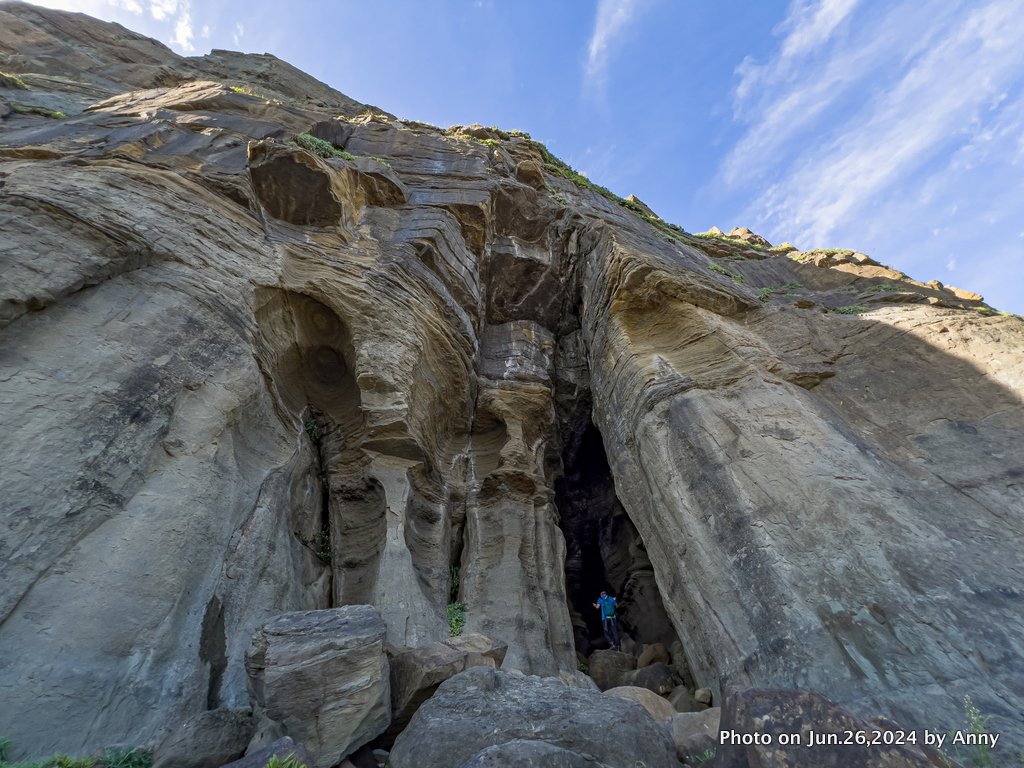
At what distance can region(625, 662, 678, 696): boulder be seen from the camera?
998cm

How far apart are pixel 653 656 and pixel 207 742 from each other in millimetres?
9220

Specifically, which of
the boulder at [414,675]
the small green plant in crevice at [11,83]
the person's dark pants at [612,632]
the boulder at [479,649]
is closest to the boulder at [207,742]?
the boulder at [414,675]

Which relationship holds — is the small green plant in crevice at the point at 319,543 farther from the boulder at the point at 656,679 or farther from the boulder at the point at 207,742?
the boulder at the point at 656,679

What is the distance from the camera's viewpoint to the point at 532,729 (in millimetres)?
4758

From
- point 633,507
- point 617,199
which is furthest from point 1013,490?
point 617,199

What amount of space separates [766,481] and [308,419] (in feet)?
31.4

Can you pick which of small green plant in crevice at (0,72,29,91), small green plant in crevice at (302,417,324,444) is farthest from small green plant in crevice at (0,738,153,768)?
small green plant in crevice at (0,72,29,91)

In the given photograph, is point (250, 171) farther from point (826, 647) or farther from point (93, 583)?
point (826, 647)

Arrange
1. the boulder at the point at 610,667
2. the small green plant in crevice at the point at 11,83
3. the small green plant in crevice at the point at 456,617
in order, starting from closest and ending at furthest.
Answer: the small green plant in crevice at the point at 456,617
the boulder at the point at 610,667
the small green plant in crevice at the point at 11,83

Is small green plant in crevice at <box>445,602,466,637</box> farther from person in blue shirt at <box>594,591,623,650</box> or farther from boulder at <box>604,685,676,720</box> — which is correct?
person in blue shirt at <box>594,591,623,650</box>

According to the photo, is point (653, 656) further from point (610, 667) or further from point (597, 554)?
point (597, 554)

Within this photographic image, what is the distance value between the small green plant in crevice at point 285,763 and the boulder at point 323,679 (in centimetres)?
123

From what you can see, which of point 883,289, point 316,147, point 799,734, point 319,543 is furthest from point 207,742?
point 883,289

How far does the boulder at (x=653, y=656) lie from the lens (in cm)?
1140
